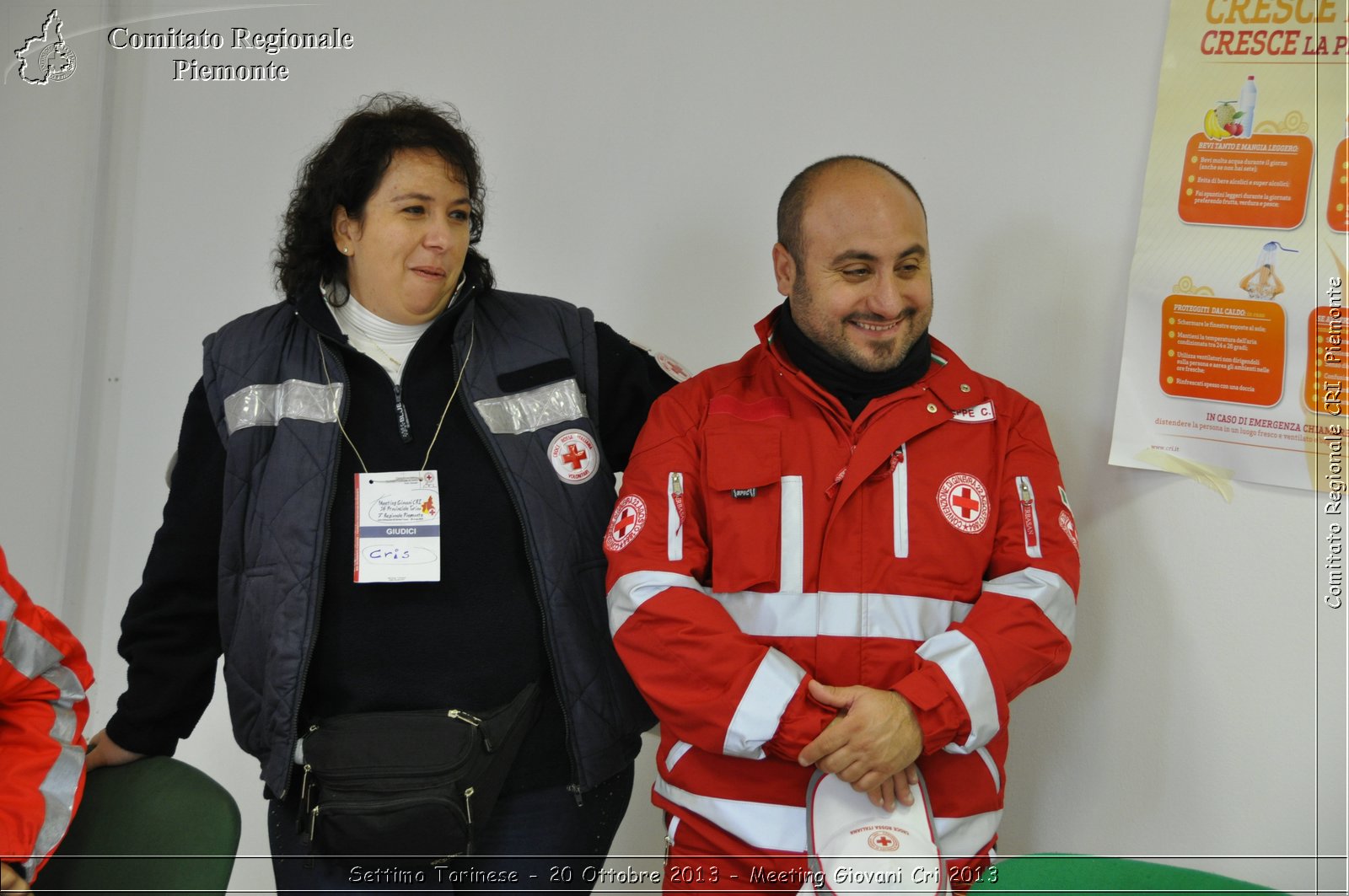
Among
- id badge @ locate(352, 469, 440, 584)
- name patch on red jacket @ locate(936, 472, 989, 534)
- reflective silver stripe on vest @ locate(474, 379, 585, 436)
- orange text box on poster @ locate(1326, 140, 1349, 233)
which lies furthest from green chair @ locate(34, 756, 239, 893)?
orange text box on poster @ locate(1326, 140, 1349, 233)

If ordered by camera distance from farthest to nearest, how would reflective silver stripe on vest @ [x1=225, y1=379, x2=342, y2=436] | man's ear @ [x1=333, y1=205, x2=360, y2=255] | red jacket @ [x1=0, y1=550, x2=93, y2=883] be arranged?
man's ear @ [x1=333, y1=205, x2=360, y2=255] < reflective silver stripe on vest @ [x1=225, y1=379, x2=342, y2=436] < red jacket @ [x1=0, y1=550, x2=93, y2=883]

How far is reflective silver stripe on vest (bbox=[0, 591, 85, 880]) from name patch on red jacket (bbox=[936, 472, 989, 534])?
143 cm

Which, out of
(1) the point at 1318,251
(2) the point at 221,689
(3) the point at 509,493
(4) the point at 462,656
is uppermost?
(1) the point at 1318,251

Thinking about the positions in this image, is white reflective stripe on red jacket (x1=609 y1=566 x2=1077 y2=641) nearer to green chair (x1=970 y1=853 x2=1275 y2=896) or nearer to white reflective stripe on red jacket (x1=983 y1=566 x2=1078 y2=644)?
white reflective stripe on red jacket (x1=983 y1=566 x2=1078 y2=644)

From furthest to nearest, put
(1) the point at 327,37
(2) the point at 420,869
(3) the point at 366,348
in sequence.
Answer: (1) the point at 327,37 → (3) the point at 366,348 → (2) the point at 420,869

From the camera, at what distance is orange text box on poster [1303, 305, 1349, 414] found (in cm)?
200

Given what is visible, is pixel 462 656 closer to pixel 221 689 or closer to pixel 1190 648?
pixel 1190 648

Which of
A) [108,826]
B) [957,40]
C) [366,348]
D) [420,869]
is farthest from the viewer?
[957,40]

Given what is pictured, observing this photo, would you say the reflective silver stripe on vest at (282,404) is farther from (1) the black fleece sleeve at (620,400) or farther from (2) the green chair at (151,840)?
(2) the green chair at (151,840)

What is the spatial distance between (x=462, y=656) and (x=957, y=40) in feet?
5.58

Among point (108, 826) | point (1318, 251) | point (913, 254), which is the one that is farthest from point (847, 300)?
point (108, 826)

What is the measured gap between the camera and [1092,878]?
1.47 m

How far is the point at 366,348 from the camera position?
7.14 ft

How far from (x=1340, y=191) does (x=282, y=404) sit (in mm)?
1941
